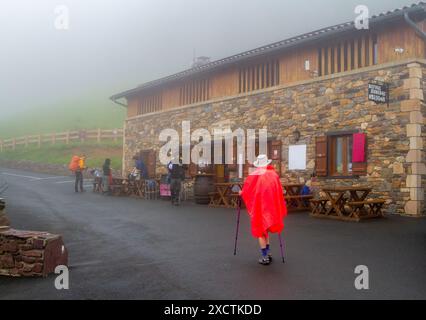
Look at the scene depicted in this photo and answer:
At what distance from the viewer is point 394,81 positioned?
1153cm

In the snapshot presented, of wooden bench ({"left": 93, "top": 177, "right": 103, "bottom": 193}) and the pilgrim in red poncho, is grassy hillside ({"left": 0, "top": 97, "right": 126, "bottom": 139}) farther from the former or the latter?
the pilgrim in red poncho

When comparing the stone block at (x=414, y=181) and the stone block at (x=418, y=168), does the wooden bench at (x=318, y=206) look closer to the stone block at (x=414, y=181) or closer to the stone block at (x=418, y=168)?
the stone block at (x=414, y=181)

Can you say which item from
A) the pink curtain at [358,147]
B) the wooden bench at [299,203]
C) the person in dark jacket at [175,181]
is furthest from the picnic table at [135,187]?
the pink curtain at [358,147]

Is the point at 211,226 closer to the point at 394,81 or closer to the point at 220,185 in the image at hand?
the point at 220,185

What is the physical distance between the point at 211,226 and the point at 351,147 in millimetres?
5580

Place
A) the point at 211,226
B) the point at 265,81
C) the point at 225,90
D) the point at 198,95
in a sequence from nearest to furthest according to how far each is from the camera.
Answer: the point at 211,226 < the point at 265,81 < the point at 225,90 < the point at 198,95

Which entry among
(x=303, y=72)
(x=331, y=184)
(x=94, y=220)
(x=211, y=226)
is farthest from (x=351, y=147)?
(x=94, y=220)

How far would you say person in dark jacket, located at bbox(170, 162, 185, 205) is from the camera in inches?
570

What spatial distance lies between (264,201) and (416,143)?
22.6 ft

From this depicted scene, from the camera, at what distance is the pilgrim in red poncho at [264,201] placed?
5999 millimetres

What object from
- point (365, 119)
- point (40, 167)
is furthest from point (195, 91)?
point (40, 167)

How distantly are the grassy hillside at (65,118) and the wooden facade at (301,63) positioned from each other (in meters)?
31.2
